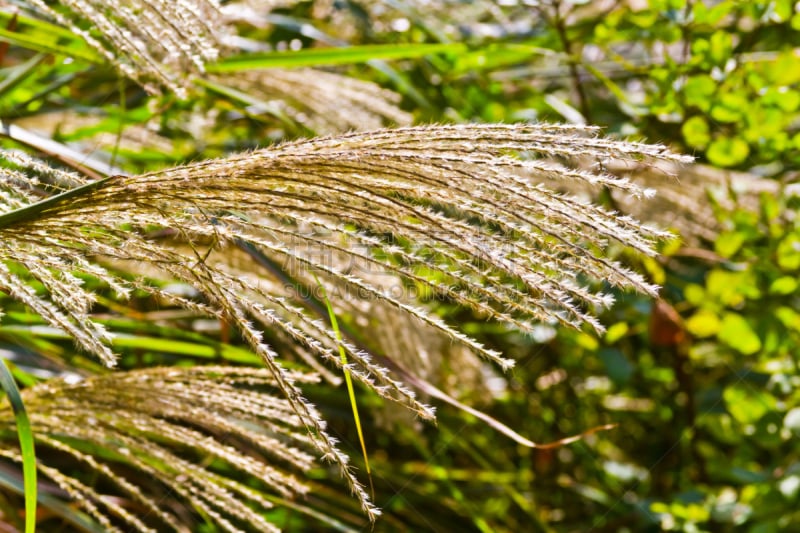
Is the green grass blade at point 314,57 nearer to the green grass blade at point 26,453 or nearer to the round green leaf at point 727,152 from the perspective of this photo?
the round green leaf at point 727,152

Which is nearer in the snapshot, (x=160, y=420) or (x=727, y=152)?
(x=160, y=420)

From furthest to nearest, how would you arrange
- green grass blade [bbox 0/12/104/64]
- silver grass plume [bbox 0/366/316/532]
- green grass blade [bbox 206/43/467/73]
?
green grass blade [bbox 206/43/467/73]
green grass blade [bbox 0/12/104/64]
silver grass plume [bbox 0/366/316/532]

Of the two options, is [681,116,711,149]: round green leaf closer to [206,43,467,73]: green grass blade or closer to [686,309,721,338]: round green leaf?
[686,309,721,338]: round green leaf

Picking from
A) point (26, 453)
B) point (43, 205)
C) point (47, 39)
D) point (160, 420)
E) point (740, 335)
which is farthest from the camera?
point (47, 39)

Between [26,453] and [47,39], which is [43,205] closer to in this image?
[26,453]

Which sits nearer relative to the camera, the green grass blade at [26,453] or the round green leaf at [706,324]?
the green grass blade at [26,453]

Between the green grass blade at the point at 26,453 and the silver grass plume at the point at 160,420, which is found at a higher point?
the green grass blade at the point at 26,453

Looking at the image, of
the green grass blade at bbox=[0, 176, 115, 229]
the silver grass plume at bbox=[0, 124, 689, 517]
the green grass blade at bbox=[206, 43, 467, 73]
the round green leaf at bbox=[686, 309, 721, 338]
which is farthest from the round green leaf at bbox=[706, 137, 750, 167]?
the green grass blade at bbox=[0, 176, 115, 229]

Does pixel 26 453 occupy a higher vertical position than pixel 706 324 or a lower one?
higher

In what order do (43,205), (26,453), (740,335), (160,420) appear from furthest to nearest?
(740,335) < (160,420) < (26,453) < (43,205)


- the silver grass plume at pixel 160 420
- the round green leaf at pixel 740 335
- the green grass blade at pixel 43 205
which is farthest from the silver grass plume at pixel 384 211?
the round green leaf at pixel 740 335

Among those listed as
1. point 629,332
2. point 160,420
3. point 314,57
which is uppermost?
point 314,57

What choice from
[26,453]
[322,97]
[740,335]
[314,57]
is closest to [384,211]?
[26,453]
